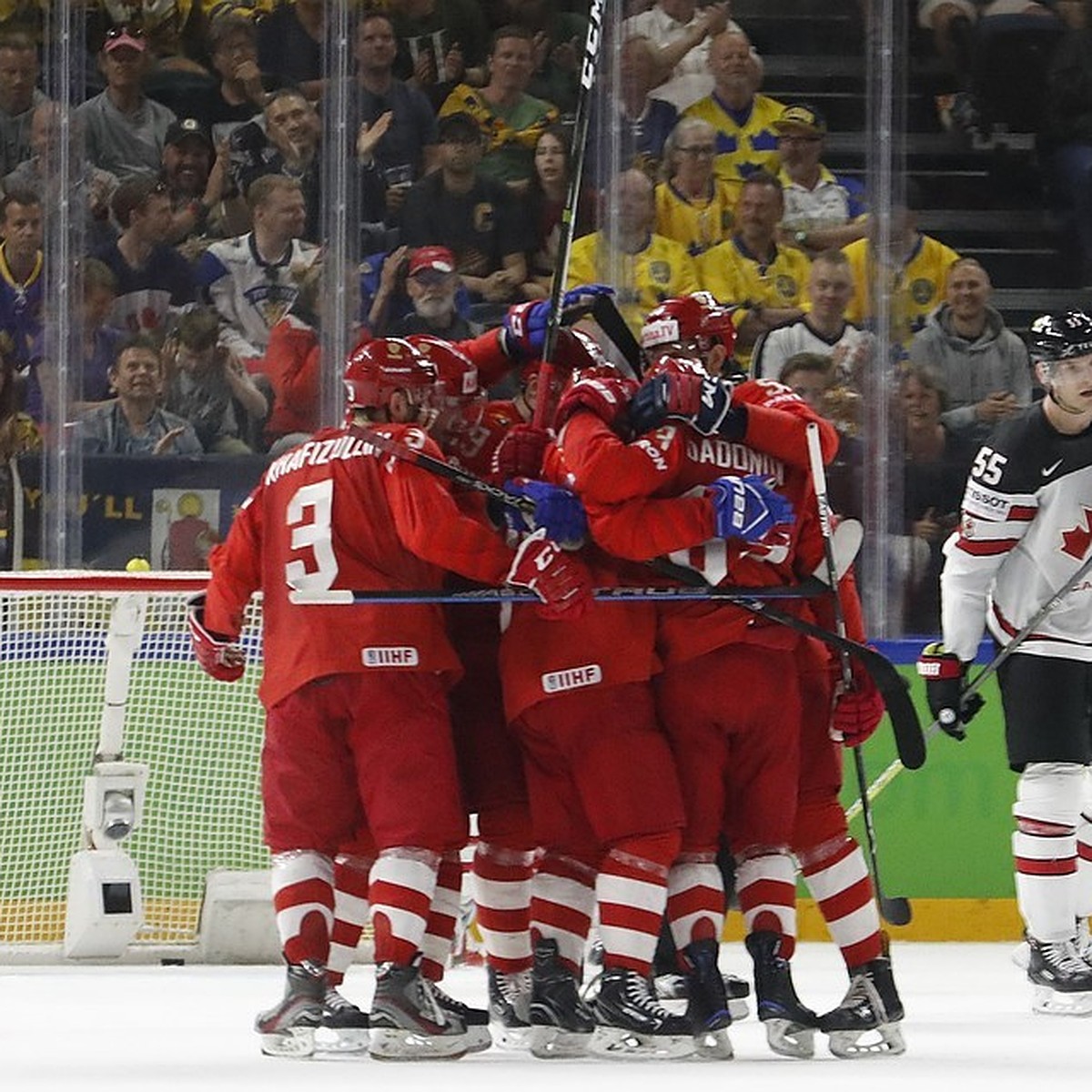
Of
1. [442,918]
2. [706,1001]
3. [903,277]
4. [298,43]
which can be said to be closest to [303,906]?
[442,918]

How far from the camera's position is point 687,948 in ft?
13.9

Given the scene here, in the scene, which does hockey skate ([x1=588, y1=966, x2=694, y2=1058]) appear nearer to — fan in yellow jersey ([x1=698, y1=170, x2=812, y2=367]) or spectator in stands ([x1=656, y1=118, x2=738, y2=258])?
fan in yellow jersey ([x1=698, y1=170, x2=812, y2=367])

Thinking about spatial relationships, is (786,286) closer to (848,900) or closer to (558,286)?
(558,286)

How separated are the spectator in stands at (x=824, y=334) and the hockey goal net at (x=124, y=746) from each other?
1651 mm

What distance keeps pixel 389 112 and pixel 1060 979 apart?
3.26 metres

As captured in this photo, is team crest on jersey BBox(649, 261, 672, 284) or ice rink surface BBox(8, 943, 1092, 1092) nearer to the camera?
ice rink surface BBox(8, 943, 1092, 1092)

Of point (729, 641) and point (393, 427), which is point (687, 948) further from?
point (393, 427)

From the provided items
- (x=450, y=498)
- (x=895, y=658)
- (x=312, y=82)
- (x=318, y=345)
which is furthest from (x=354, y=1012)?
(x=312, y=82)

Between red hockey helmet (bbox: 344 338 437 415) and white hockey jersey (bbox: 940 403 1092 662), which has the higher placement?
red hockey helmet (bbox: 344 338 437 415)

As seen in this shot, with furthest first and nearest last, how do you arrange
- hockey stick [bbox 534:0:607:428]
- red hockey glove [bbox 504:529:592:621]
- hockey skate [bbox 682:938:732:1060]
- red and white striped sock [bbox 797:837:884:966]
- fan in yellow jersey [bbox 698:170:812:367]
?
fan in yellow jersey [bbox 698:170:812:367]
hockey stick [bbox 534:0:607:428]
red and white striped sock [bbox 797:837:884:966]
hockey skate [bbox 682:938:732:1060]
red hockey glove [bbox 504:529:592:621]

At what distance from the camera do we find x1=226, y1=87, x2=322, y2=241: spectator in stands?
7.14 meters

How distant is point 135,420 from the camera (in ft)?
22.8

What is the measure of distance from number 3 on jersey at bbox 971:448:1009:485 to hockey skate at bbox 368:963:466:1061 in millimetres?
1532

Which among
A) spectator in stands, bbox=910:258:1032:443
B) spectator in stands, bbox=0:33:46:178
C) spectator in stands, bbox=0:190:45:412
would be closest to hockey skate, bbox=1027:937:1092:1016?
spectator in stands, bbox=910:258:1032:443
